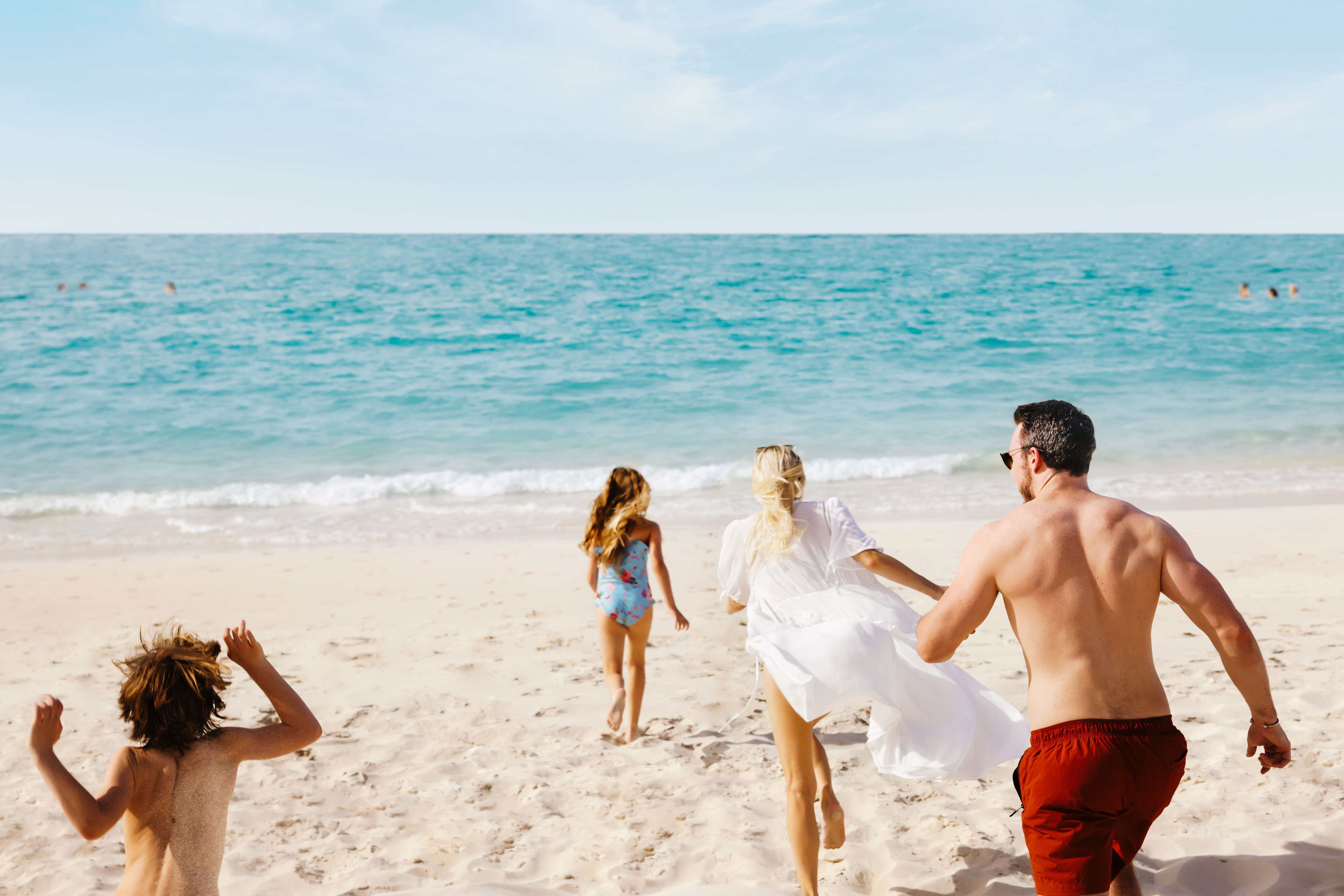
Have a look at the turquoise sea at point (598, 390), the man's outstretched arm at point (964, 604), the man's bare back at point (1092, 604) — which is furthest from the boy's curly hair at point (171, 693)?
the turquoise sea at point (598, 390)

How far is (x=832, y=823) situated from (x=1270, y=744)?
1705 millimetres

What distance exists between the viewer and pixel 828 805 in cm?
379

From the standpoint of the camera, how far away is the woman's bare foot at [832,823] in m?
3.74

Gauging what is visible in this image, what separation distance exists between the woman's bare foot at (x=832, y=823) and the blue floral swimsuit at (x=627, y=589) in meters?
1.93

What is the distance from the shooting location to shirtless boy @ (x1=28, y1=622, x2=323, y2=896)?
2.49 meters

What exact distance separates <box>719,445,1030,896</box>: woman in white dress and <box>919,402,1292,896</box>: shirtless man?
888 millimetres

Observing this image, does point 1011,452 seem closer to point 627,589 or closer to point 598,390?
point 627,589

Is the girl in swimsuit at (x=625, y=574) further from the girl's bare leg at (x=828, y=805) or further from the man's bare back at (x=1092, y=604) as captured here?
the man's bare back at (x=1092, y=604)

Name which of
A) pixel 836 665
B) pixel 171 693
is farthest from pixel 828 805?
pixel 171 693

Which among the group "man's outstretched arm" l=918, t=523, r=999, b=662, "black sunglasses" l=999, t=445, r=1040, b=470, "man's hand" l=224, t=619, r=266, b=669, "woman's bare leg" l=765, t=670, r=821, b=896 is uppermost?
"black sunglasses" l=999, t=445, r=1040, b=470

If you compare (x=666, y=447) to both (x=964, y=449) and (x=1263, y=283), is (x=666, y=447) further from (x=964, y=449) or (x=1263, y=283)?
(x=1263, y=283)

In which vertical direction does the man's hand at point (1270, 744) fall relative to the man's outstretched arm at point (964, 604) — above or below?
below

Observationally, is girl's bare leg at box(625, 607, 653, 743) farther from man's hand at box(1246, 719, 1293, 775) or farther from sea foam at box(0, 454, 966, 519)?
sea foam at box(0, 454, 966, 519)

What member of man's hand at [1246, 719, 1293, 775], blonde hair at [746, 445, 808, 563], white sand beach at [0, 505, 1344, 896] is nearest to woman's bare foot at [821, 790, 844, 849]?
A: white sand beach at [0, 505, 1344, 896]
